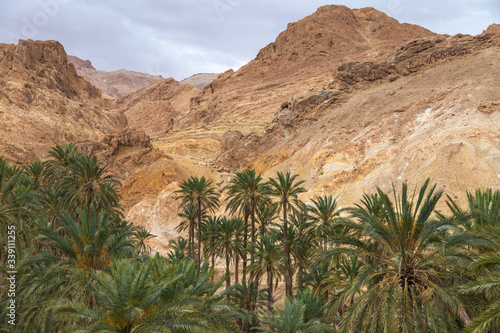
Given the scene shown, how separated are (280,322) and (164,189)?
4225cm

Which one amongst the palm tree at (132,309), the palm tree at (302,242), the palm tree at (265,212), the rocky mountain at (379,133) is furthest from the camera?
the rocky mountain at (379,133)

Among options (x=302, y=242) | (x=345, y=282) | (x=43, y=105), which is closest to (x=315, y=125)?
(x=302, y=242)

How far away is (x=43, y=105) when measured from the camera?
258ft

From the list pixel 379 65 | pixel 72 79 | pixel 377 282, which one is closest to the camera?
pixel 377 282

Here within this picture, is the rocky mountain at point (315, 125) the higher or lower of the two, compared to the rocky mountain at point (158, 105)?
lower

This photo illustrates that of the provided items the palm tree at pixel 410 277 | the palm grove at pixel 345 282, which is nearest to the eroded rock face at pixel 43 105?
the palm grove at pixel 345 282

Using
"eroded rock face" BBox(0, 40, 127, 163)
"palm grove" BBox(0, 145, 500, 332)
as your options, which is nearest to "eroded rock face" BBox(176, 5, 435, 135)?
"eroded rock face" BBox(0, 40, 127, 163)

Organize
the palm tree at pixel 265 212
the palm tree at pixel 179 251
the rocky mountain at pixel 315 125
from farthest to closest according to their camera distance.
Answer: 1. the rocky mountain at pixel 315 125
2. the palm tree at pixel 179 251
3. the palm tree at pixel 265 212

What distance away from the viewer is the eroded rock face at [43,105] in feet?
213

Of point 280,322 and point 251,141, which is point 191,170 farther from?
point 280,322

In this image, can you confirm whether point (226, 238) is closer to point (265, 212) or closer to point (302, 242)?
point (265, 212)

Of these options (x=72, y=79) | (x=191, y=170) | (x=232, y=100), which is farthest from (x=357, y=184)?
(x=72, y=79)

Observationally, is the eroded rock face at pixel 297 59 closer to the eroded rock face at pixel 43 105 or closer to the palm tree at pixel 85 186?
the eroded rock face at pixel 43 105

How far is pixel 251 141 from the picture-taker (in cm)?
6831
